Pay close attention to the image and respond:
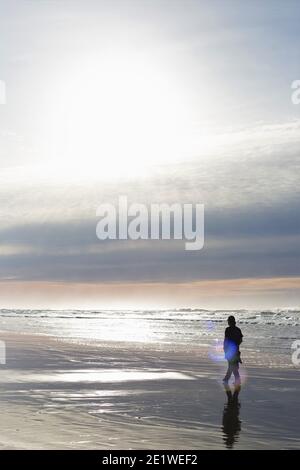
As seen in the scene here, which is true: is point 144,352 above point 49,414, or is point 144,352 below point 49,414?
above

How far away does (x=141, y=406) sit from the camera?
17.9 meters

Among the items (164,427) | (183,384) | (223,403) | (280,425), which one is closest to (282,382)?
(183,384)

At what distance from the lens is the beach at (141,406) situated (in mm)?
13367

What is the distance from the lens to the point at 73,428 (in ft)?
47.0

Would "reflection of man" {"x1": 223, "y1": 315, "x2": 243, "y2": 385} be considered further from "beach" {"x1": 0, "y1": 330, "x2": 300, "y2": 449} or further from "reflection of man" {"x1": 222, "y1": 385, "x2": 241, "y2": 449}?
"reflection of man" {"x1": 222, "y1": 385, "x2": 241, "y2": 449}

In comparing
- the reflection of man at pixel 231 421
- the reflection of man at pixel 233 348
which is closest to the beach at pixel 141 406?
the reflection of man at pixel 231 421

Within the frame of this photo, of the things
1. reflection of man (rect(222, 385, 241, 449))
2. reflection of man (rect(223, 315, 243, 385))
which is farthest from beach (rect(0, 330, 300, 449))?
reflection of man (rect(223, 315, 243, 385))

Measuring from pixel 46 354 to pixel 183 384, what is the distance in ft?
43.9

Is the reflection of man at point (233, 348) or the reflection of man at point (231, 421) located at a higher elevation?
the reflection of man at point (233, 348)

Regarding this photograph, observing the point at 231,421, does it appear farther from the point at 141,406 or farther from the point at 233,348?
the point at 233,348

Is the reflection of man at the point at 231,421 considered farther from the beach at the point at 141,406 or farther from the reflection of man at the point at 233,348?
the reflection of man at the point at 233,348

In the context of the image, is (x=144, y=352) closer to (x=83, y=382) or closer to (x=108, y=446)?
(x=83, y=382)

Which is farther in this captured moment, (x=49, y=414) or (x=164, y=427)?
(x=49, y=414)

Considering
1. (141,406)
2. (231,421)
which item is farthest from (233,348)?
(231,421)
